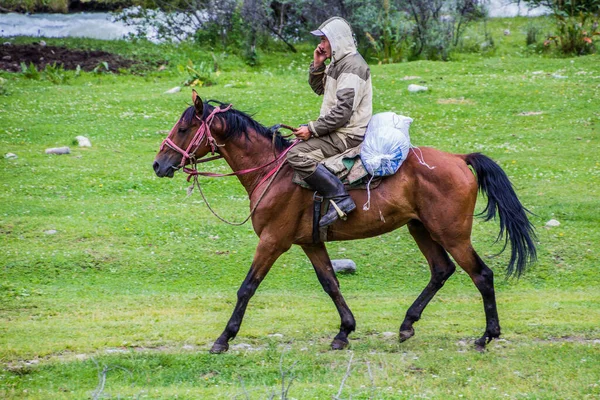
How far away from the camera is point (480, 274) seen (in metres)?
8.98

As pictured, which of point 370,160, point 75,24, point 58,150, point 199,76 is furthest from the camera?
point 75,24

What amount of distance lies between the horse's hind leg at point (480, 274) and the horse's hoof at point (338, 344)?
149 centimetres

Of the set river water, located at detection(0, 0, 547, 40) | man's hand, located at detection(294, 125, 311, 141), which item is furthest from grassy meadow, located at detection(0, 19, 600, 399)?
river water, located at detection(0, 0, 547, 40)

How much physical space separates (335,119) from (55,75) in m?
16.6

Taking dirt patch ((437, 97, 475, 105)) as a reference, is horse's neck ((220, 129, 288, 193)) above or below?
above

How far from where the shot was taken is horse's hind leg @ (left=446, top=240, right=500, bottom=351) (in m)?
8.95

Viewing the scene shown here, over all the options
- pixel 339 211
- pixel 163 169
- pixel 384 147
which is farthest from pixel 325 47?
pixel 163 169

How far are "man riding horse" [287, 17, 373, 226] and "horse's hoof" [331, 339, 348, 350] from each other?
1.36 metres

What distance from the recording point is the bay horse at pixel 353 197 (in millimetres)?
8961

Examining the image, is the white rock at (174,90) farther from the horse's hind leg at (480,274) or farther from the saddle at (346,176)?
the horse's hind leg at (480,274)

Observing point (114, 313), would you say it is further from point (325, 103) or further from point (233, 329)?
point (325, 103)

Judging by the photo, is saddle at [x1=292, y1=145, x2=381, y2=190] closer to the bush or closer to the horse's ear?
the horse's ear

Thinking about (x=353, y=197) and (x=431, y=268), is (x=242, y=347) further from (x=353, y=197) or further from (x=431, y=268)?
(x=431, y=268)

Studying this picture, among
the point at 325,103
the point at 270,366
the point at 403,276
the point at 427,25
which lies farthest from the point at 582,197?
the point at 427,25
